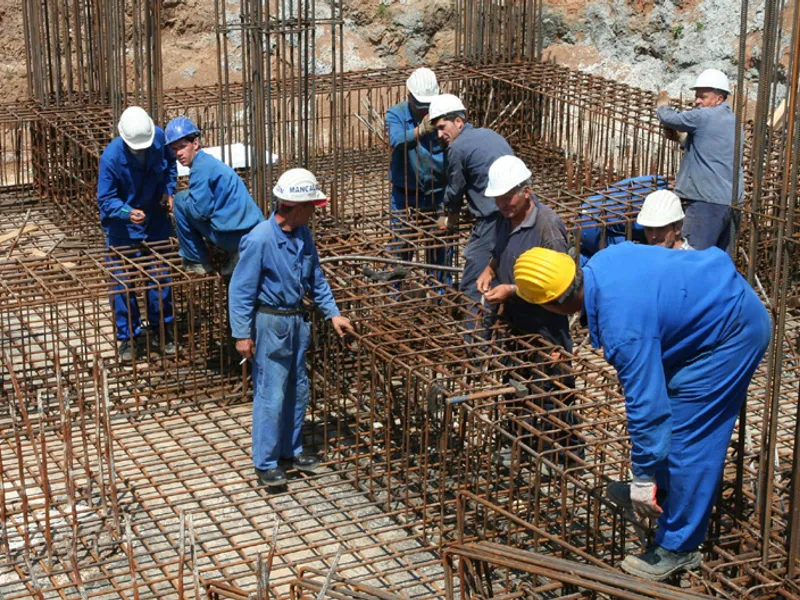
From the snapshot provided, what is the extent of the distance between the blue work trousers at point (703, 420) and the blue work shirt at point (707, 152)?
4.01 m

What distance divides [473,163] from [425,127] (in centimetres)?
87

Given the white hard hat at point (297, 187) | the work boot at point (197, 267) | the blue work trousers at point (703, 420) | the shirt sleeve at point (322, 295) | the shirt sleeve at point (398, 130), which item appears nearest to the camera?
the blue work trousers at point (703, 420)

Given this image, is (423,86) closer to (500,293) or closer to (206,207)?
(206,207)

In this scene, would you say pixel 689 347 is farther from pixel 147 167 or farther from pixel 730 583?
pixel 147 167

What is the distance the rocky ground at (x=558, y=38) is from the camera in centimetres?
1555

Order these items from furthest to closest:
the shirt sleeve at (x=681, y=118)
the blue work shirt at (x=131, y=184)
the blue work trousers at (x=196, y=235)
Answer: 1. the shirt sleeve at (x=681, y=118)
2. the blue work shirt at (x=131, y=184)
3. the blue work trousers at (x=196, y=235)

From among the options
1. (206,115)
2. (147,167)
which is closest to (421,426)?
(147,167)

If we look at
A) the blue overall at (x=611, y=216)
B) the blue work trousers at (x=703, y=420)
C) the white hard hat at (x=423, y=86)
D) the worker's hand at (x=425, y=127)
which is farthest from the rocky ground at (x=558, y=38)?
the blue work trousers at (x=703, y=420)

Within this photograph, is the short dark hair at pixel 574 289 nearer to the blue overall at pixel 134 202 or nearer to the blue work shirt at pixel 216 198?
the blue work shirt at pixel 216 198

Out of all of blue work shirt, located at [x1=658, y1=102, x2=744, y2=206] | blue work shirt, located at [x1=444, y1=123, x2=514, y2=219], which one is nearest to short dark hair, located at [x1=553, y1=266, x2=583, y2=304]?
blue work shirt, located at [x1=444, y1=123, x2=514, y2=219]

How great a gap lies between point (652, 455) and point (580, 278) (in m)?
0.81

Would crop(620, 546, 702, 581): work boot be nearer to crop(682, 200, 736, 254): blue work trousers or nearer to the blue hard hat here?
crop(682, 200, 736, 254): blue work trousers

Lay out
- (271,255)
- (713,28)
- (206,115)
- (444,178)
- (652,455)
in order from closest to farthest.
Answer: (652,455) < (271,255) < (444,178) < (206,115) < (713,28)

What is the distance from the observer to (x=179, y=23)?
53.8 feet
